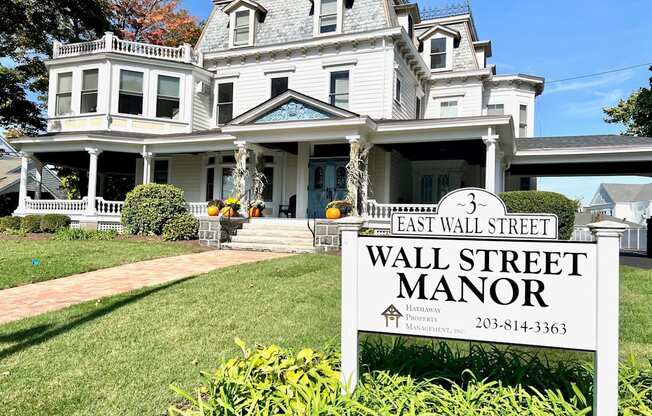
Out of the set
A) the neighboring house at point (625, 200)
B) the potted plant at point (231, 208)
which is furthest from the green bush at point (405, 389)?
the neighboring house at point (625, 200)

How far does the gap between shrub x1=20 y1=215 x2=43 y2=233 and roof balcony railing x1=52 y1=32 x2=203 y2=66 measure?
691 cm

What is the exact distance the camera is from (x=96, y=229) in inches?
629

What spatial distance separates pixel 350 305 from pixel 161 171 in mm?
18430

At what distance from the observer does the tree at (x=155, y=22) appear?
29344 millimetres

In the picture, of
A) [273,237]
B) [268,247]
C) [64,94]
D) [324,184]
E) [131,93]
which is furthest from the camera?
[64,94]

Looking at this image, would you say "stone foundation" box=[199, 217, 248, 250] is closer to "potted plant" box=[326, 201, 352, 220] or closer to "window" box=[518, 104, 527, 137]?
"potted plant" box=[326, 201, 352, 220]

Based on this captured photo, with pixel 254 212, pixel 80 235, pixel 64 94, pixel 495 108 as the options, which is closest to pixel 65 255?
pixel 80 235

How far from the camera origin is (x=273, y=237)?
13.0 m

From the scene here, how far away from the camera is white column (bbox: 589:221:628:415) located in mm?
2268

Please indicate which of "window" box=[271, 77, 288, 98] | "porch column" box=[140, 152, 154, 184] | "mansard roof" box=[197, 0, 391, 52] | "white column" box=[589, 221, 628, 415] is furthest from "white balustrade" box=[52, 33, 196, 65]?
"white column" box=[589, 221, 628, 415]

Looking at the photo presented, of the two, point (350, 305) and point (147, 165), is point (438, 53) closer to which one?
point (147, 165)

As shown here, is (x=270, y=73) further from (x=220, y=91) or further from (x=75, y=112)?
(x=75, y=112)

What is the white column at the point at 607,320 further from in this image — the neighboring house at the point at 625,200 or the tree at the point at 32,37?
the neighboring house at the point at 625,200

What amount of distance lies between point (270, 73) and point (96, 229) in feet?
28.7
